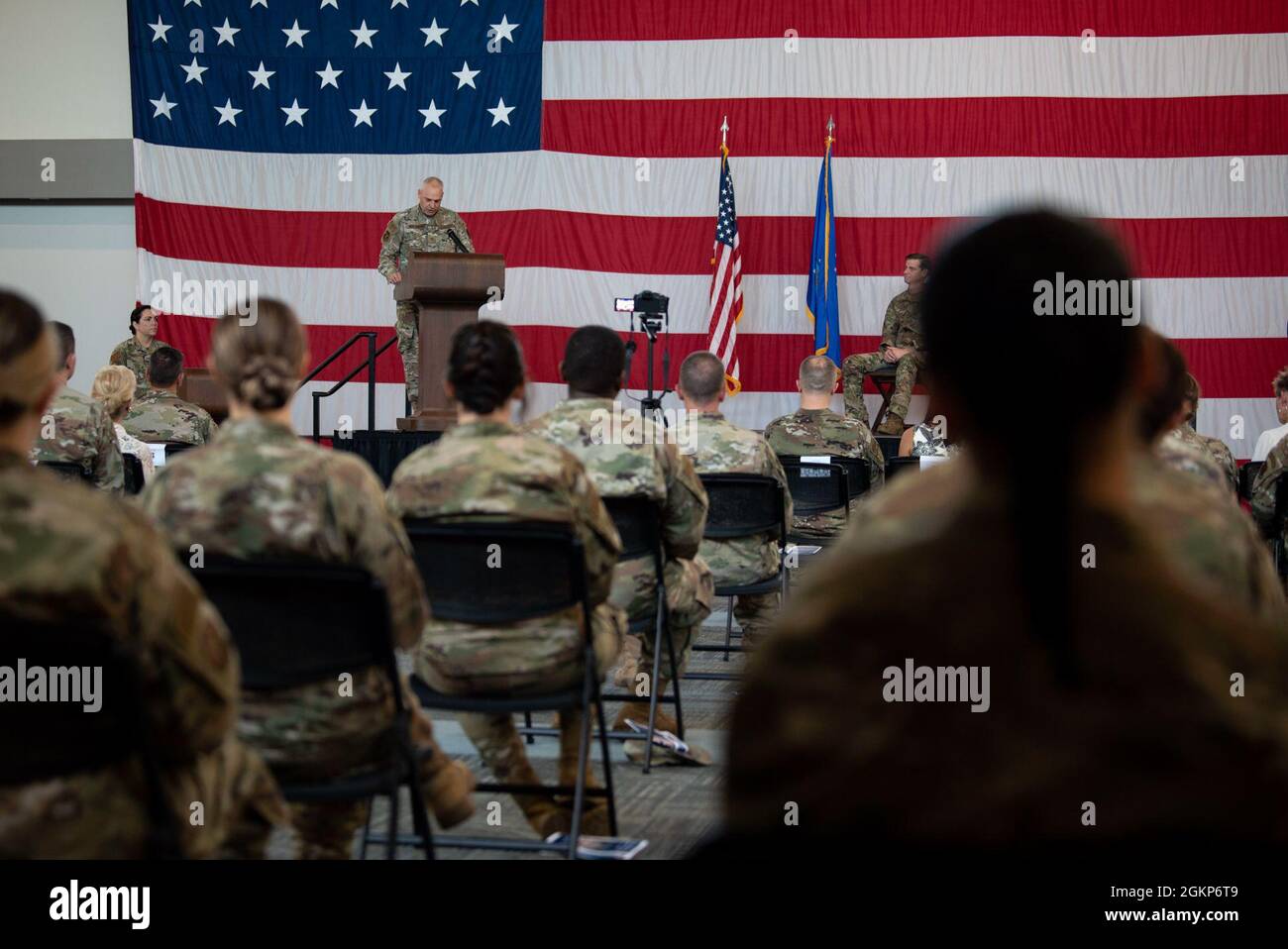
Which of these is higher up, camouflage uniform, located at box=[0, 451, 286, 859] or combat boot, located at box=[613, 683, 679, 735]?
camouflage uniform, located at box=[0, 451, 286, 859]

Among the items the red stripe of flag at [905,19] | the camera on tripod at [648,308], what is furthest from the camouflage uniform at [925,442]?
the red stripe of flag at [905,19]

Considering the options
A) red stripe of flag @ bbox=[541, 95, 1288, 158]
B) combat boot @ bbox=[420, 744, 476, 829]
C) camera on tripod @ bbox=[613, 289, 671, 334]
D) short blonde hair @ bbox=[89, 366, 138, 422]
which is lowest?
combat boot @ bbox=[420, 744, 476, 829]

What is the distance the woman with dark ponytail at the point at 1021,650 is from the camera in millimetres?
845

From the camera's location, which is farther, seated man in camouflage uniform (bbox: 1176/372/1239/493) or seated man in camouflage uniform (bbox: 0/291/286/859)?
seated man in camouflage uniform (bbox: 1176/372/1239/493)

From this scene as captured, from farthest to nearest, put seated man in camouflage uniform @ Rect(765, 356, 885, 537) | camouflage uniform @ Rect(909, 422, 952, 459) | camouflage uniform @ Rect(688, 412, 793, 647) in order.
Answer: camouflage uniform @ Rect(909, 422, 952, 459), seated man in camouflage uniform @ Rect(765, 356, 885, 537), camouflage uniform @ Rect(688, 412, 793, 647)

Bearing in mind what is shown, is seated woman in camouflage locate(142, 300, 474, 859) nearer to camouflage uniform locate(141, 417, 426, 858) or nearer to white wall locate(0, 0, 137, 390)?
camouflage uniform locate(141, 417, 426, 858)

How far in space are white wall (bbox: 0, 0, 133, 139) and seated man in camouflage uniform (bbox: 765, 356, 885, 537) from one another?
6.84 m

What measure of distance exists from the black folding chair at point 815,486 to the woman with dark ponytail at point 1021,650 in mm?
4566

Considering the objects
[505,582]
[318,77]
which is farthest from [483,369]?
[318,77]

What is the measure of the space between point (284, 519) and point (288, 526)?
1 cm

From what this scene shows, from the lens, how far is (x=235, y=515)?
7.11ft

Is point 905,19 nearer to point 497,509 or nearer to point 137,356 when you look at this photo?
point 137,356

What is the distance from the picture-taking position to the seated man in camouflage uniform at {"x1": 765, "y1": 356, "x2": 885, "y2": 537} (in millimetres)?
5859

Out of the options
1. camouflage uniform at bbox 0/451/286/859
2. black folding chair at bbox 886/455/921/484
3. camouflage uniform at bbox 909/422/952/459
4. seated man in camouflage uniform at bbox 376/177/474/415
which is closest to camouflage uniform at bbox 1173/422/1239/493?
black folding chair at bbox 886/455/921/484
